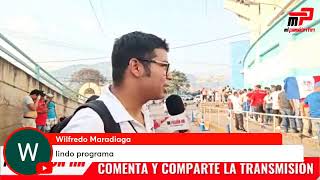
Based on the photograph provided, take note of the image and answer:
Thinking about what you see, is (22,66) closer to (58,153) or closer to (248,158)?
(58,153)

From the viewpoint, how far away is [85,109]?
1123 millimetres

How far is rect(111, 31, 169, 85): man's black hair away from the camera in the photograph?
127 cm

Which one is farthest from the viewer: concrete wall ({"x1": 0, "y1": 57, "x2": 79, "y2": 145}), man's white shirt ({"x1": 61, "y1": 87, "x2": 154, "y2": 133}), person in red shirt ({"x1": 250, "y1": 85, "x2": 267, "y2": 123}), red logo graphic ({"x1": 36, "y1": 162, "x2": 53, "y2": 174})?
person in red shirt ({"x1": 250, "y1": 85, "x2": 267, "y2": 123})

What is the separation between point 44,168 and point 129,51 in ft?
1.67

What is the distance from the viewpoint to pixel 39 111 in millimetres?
1601

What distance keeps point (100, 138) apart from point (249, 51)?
75 centimetres

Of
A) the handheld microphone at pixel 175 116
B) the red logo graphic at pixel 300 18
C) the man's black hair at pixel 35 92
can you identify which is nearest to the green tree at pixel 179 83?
the handheld microphone at pixel 175 116

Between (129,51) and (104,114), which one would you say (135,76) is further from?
(104,114)

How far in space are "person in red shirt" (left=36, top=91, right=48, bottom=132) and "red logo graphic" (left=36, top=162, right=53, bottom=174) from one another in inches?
4.9

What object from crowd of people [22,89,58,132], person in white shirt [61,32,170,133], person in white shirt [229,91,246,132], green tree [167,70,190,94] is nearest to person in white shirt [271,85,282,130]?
person in white shirt [229,91,246,132]

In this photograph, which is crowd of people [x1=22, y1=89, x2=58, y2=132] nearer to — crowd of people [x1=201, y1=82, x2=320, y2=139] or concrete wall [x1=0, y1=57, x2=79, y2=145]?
concrete wall [x1=0, y1=57, x2=79, y2=145]

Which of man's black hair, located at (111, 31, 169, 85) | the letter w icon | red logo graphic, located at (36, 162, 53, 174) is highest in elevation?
man's black hair, located at (111, 31, 169, 85)

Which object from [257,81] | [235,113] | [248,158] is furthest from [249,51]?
[248,158]

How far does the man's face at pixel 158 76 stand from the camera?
4.28 ft
